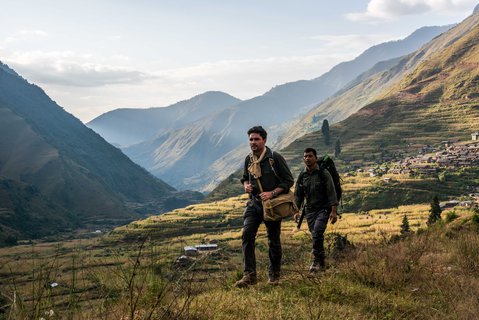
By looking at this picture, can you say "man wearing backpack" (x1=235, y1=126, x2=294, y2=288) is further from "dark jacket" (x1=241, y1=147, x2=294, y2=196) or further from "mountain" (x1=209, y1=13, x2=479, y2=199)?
"mountain" (x1=209, y1=13, x2=479, y2=199)

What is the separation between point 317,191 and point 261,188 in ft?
7.35

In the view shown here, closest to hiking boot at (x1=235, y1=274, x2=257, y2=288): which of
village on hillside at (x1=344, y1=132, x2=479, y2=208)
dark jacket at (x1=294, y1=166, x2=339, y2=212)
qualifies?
dark jacket at (x1=294, y1=166, x2=339, y2=212)

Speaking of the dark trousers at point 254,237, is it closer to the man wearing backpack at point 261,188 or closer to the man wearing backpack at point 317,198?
the man wearing backpack at point 261,188

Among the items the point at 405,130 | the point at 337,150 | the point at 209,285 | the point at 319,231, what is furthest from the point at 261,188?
the point at 405,130

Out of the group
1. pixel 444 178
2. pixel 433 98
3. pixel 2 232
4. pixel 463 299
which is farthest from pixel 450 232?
pixel 433 98

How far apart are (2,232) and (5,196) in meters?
33.2

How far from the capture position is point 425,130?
172500mm

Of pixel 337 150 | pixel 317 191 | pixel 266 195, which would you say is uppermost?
pixel 266 195

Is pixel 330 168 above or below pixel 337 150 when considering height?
above

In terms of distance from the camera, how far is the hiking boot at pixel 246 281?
6716 millimetres

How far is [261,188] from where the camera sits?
286 inches

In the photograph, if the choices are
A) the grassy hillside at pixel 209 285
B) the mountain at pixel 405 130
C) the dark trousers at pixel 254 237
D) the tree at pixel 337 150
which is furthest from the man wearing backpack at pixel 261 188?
the tree at pixel 337 150

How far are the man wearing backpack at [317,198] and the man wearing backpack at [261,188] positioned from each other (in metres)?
1.64

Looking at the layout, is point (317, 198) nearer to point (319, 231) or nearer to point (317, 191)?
point (317, 191)
